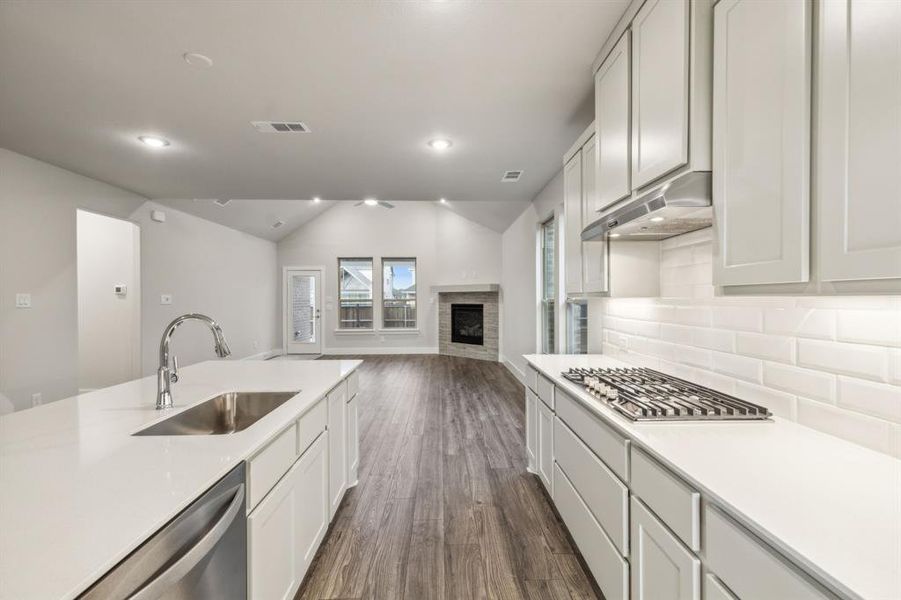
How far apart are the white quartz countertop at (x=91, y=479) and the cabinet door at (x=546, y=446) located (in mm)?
1419

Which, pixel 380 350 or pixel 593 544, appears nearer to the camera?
pixel 593 544

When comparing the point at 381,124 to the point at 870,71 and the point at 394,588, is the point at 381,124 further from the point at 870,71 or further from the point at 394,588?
the point at 394,588

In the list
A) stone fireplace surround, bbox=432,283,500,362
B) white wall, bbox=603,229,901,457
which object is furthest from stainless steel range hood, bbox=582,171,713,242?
stone fireplace surround, bbox=432,283,500,362

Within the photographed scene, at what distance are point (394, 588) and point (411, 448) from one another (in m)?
1.64

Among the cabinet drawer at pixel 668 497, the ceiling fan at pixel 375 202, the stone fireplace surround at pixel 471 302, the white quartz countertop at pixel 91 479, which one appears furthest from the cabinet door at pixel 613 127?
the stone fireplace surround at pixel 471 302

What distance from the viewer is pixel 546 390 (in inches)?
94.2

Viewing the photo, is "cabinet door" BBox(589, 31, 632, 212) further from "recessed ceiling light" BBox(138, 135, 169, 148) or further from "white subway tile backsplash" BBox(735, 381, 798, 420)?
"recessed ceiling light" BBox(138, 135, 169, 148)

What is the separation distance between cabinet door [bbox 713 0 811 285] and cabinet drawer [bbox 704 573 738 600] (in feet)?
2.56

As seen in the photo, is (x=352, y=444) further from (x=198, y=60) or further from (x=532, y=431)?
(x=198, y=60)

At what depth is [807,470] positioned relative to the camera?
0.98 meters

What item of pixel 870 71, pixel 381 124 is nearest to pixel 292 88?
pixel 381 124

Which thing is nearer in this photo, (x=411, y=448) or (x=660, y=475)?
(x=660, y=475)

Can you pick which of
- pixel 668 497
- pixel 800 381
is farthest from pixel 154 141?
pixel 800 381

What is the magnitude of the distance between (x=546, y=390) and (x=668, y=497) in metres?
1.30
